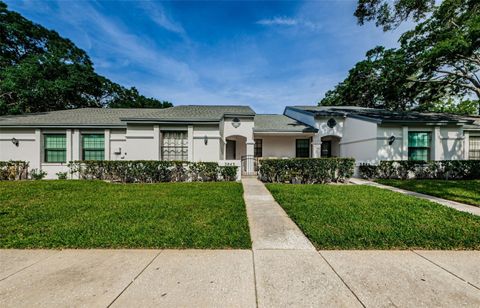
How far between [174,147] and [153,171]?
72.0 inches

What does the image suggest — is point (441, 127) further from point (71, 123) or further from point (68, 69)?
point (68, 69)

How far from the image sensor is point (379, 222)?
4.49 meters

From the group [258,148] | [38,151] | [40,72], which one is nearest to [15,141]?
[38,151]

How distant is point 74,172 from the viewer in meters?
10.8

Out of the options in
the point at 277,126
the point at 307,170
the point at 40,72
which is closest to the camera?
Result: the point at 307,170

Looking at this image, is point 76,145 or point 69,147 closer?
point 69,147

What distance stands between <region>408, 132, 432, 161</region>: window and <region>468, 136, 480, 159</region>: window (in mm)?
3887

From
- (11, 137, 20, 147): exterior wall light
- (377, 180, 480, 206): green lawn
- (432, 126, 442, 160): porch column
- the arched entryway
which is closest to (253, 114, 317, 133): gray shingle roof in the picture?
the arched entryway

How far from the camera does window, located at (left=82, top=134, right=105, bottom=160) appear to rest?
39.1ft

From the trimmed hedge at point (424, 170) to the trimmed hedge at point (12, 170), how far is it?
1905cm

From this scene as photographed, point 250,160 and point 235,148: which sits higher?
point 235,148

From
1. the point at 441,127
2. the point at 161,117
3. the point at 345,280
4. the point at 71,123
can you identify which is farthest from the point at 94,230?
the point at 441,127

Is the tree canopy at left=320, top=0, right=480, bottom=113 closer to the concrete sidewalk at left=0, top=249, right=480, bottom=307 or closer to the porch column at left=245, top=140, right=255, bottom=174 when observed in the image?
the porch column at left=245, top=140, right=255, bottom=174

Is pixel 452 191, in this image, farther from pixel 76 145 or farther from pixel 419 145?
pixel 76 145
